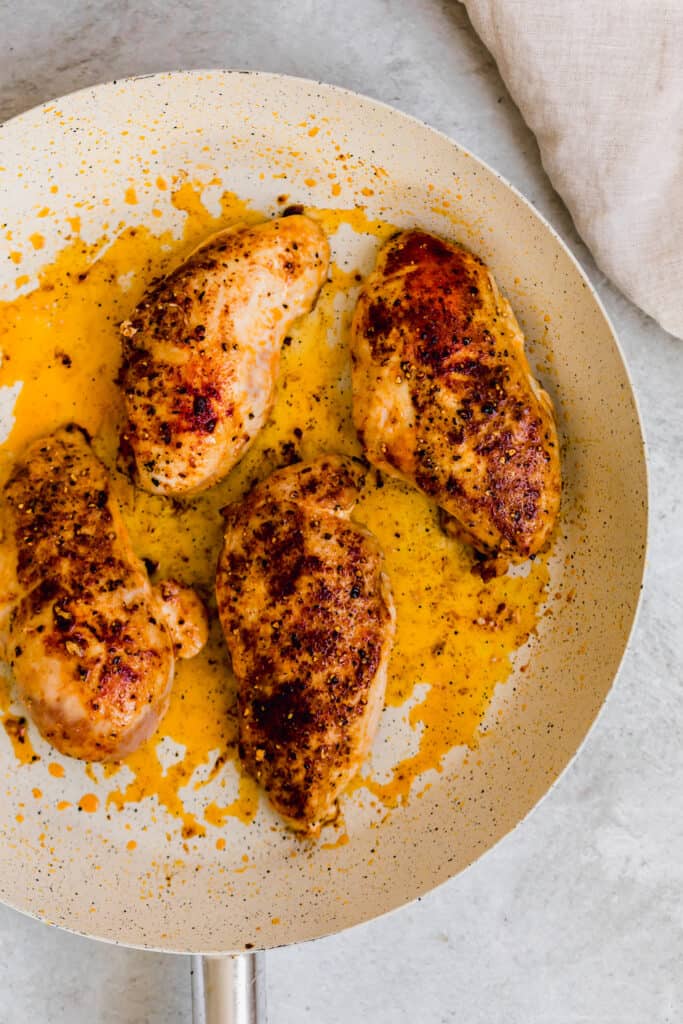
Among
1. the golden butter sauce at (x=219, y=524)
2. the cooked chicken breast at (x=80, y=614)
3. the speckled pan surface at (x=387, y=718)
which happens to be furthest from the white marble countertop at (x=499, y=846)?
the cooked chicken breast at (x=80, y=614)

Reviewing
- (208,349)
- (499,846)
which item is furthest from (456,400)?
(499,846)

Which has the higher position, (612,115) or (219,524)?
(612,115)

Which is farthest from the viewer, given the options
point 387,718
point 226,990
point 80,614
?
point 387,718

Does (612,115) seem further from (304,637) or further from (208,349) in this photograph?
(304,637)

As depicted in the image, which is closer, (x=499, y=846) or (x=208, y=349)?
(x=208, y=349)

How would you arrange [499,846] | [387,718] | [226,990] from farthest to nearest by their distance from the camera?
[499,846] < [387,718] < [226,990]

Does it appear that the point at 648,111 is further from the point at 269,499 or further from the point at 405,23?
the point at 269,499

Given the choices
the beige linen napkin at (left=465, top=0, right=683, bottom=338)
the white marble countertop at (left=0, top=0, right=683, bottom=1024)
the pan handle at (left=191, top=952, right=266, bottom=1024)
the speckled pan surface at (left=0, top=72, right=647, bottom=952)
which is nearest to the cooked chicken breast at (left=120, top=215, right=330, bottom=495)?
the speckled pan surface at (left=0, top=72, right=647, bottom=952)
